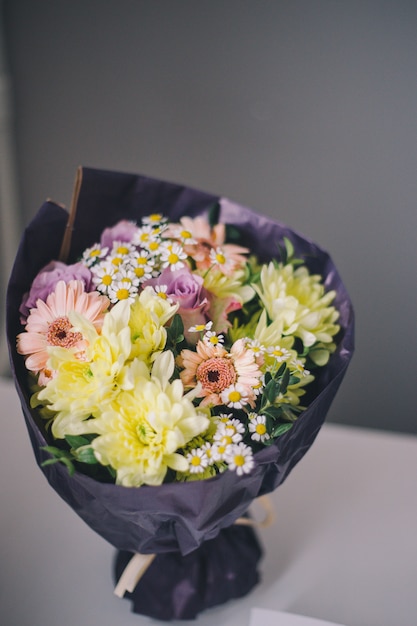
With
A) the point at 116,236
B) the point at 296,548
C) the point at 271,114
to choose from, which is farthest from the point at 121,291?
the point at 271,114

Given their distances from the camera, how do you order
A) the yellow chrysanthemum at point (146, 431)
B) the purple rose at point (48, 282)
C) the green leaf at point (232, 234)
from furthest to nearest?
the green leaf at point (232, 234) → the purple rose at point (48, 282) → the yellow chrysanthemum at point (146, 431)

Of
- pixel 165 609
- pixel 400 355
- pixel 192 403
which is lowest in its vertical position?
pixel 165 609

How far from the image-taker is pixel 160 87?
100 centimetres

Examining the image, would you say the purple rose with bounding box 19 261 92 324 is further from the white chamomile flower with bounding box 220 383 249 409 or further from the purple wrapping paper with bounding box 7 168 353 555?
the white chamomile flower with bounding box 220 383 249 409

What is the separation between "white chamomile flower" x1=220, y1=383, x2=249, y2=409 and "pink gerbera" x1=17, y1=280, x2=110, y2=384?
129 mm

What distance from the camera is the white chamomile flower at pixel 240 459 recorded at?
18.0 inches

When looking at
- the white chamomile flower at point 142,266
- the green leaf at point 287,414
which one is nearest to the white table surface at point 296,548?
the green leaf at point 287,414

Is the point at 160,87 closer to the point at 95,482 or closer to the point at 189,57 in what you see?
the point at 189,57

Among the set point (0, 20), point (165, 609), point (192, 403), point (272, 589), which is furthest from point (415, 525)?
point (0, 20)

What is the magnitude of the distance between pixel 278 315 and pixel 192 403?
135 mm

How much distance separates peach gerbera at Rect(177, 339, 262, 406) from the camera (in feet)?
1.62

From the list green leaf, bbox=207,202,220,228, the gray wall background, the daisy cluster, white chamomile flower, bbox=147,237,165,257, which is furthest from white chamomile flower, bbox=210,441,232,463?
the gray wall background

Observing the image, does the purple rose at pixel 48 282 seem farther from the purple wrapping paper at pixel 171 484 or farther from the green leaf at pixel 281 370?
the green leaf at pixel 281 370

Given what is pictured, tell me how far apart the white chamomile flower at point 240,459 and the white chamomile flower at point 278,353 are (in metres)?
0.09
